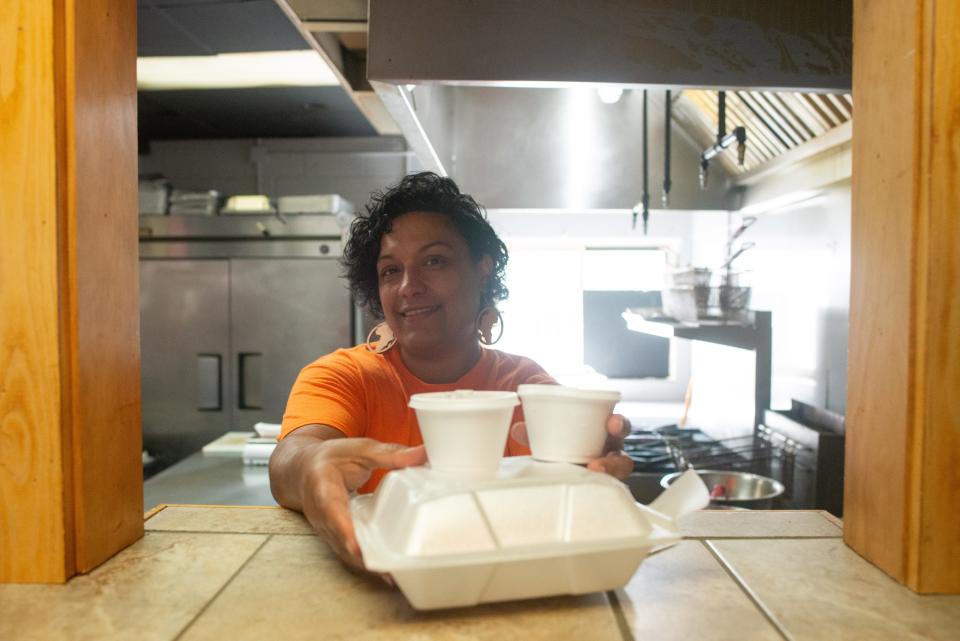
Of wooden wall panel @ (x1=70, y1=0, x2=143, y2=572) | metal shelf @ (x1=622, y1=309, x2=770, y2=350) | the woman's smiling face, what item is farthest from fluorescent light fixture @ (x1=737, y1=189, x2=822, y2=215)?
wooden wall panel @ (x1=70, y1=0, x2=143, y2=572)

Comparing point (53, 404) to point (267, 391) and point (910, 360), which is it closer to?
point (910, 360)

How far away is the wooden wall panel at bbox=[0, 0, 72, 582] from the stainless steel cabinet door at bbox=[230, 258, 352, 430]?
137 inches

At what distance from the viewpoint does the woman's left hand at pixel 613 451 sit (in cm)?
82

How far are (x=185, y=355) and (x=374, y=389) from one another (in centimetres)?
325

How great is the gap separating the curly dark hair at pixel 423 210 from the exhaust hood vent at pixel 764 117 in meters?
1.23

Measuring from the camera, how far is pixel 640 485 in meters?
3.12

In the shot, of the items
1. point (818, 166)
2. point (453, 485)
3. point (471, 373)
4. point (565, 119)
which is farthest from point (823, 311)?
point (453, 485)

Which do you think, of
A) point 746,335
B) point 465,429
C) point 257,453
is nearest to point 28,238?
point 465,429

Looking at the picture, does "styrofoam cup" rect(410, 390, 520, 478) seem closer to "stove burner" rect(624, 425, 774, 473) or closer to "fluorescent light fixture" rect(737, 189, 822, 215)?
"stove burner" rect(624, 425, 774, 473)

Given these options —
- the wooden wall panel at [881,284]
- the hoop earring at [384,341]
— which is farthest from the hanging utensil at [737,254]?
the wooden wall panel at [881,284]

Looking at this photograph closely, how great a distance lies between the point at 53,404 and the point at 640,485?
9.07 ft

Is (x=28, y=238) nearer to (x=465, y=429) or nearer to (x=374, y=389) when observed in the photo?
(x=465, y=429)

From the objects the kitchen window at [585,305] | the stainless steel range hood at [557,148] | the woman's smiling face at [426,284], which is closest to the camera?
the woman's smiling face at [426,284]

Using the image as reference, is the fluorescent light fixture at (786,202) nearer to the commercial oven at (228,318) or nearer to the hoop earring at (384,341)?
the hoop earring at (384,341)
